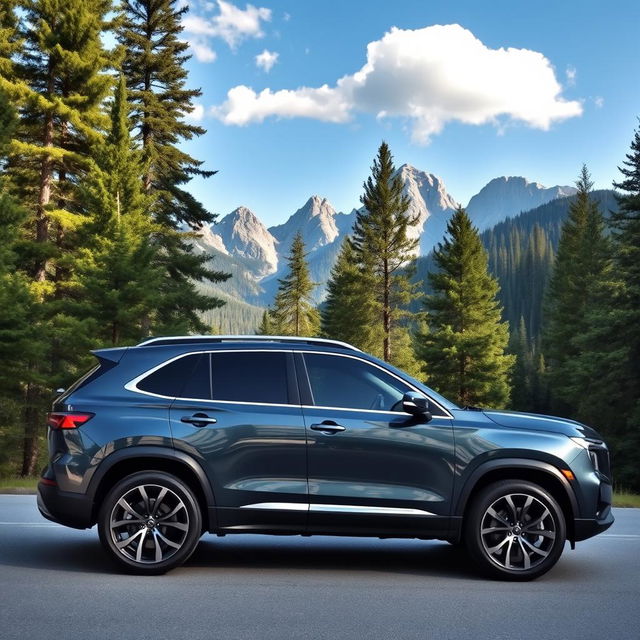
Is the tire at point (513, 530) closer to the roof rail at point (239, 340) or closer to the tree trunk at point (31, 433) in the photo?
the roof rail at point (239, 340)

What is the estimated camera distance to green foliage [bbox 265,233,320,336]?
57.5m

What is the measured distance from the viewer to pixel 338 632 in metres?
4.80

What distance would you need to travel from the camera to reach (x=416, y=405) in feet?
20.2

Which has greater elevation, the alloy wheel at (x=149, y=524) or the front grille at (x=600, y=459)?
the front grille at (x=600, y=459)

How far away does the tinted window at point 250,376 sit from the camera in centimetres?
651

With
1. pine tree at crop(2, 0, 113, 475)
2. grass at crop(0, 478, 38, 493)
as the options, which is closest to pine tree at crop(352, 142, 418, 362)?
pine tree at crop(2, 0, 113, 475)

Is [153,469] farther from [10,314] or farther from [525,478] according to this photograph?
[10,314]

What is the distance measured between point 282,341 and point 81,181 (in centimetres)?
2576

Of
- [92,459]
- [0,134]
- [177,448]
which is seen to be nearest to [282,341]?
[177,448]

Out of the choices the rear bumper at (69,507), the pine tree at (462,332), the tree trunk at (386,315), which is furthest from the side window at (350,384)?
the tree trunk at (386,315)

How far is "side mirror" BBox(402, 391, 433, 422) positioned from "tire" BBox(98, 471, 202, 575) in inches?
76.5

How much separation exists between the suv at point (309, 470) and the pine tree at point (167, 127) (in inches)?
1041

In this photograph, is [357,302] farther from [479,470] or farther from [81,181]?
[479,470]

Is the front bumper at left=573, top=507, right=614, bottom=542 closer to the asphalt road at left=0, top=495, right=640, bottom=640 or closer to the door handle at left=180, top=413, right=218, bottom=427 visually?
the asphalt road at left=0, top=495, right=640, bottom=640
